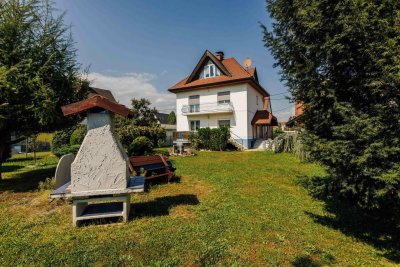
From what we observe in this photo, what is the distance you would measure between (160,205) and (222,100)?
19.2 meters

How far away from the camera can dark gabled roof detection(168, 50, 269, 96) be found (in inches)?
896

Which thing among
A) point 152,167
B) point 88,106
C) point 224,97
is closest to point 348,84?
point 88,106

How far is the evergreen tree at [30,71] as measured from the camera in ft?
25.9

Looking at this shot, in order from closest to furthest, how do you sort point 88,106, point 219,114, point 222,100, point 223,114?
1. point 88,106
2. point 222,100
3. point 223,114
4. point 219,114

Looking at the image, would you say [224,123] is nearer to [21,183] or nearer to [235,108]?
[235,108]

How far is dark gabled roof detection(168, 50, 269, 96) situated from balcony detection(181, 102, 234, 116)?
212 centimetres

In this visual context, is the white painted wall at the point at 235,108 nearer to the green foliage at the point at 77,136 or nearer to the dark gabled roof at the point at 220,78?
the dark gabled roof at the point at 220,78

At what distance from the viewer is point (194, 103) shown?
84.2 feet

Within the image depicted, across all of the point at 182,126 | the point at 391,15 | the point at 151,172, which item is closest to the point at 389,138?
the point at 391,15

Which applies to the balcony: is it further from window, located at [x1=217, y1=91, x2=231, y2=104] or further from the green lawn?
the green lawn

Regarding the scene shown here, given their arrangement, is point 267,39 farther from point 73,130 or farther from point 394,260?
point 73,130

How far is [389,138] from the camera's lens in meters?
3.62

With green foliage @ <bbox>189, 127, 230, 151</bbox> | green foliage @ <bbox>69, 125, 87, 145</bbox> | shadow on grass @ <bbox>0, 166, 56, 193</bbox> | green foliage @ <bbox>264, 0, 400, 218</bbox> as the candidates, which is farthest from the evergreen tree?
green foliage @ <bbox>189, 127, 230, 151</bbox>

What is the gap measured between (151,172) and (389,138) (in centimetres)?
712
